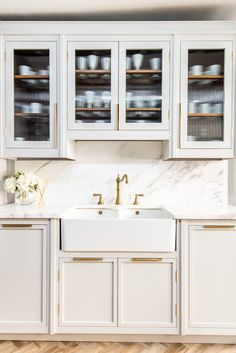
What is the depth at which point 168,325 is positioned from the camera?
2088 millimetres

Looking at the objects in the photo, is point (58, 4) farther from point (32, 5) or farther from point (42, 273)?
point (42, 273)

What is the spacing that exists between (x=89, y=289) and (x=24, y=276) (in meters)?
0.44

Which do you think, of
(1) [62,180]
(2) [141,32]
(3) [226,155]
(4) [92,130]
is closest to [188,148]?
(3) [226,155]

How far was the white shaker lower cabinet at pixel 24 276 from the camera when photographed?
2080 millimetres

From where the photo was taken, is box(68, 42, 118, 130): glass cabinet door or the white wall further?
the white wall

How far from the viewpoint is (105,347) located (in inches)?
83.0

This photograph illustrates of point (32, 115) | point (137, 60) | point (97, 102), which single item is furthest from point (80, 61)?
point (32, 115)

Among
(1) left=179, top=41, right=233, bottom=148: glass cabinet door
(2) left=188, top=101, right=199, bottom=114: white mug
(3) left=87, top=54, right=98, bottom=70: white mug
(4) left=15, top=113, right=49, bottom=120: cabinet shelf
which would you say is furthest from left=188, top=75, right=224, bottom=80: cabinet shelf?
(4) left=15, top=113, right=49, bottom=120: cabinet shelf

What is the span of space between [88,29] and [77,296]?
1912 mm

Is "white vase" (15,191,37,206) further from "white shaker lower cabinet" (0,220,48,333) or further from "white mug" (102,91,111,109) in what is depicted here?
"white mug" (102,91,111,109)

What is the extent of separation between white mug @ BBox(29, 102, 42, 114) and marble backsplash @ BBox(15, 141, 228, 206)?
48cm

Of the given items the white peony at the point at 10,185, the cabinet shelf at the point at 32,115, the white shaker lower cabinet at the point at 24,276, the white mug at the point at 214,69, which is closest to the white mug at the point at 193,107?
the white mug at the point at 214,69

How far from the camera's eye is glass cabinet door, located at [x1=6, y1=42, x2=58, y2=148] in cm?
234

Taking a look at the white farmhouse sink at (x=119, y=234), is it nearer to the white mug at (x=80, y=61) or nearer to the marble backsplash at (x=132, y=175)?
the marble backsplash at (x=132, y=175)
